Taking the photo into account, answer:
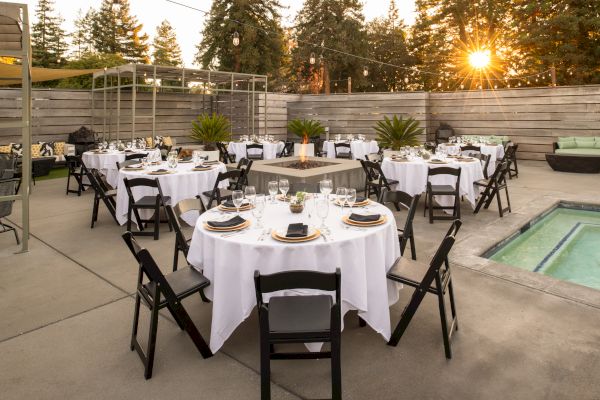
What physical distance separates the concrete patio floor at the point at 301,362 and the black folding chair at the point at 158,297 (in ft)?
0.31

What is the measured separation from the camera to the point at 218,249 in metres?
2.54

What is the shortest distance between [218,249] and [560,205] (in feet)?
21.5

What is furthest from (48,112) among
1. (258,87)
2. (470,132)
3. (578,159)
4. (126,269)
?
(258,87)

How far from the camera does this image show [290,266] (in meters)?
2.47

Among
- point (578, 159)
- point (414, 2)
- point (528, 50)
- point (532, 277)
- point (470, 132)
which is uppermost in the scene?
point (414, 2)

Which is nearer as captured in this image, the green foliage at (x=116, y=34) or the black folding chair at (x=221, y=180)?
the black folding chair at (x=221, y=180)

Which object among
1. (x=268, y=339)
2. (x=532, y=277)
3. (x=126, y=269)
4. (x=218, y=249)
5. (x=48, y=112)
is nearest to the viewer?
(x=268, y=339)

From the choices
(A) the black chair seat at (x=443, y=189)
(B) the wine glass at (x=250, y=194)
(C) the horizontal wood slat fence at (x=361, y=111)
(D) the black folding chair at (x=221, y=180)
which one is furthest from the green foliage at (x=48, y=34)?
(B) the wine glass at (x=250, y=194)

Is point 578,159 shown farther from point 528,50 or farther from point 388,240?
point 528,50

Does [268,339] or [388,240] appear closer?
[268,339]

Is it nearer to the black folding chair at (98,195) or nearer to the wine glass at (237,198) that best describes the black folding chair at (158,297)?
the wine glass at (237,198)

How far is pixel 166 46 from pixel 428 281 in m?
50.3

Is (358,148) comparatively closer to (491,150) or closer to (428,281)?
(491,150)

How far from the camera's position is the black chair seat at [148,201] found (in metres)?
5.03
